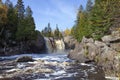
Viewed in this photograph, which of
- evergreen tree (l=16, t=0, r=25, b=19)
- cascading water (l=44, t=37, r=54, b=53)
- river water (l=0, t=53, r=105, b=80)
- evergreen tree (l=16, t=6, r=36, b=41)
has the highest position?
evergreen tree (l=16, t=0, r=25, b=19)

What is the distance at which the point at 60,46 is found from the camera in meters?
83.6

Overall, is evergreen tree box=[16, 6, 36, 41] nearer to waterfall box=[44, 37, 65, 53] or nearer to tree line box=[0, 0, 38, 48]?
tree line box=[0, 0, 38, 48]

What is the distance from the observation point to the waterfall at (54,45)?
243 ft

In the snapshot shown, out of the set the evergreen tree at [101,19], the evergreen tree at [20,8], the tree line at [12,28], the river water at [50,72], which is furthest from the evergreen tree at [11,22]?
the river water at [50,72]

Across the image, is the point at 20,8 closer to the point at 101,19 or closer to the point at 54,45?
the point at 54,45

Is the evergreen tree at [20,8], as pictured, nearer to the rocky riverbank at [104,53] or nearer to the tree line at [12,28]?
the tree line at [12,28]

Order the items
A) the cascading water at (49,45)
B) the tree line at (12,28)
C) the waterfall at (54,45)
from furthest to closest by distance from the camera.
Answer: the waterfall at (54,45) → the cascading water at (49,45) → the tree line at (12,28)

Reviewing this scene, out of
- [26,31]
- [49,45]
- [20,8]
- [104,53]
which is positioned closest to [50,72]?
[104,53]

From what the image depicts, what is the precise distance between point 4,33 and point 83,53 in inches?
1050

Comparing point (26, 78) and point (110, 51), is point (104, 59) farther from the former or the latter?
point (26, 78)

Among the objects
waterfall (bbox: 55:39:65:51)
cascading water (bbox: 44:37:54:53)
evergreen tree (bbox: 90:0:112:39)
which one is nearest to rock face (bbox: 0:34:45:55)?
cascading water (bbox: 44:37:54:53)

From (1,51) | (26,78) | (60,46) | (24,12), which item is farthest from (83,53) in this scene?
(60,46)

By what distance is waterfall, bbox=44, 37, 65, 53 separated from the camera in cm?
7400

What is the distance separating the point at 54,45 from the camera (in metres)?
79.8
